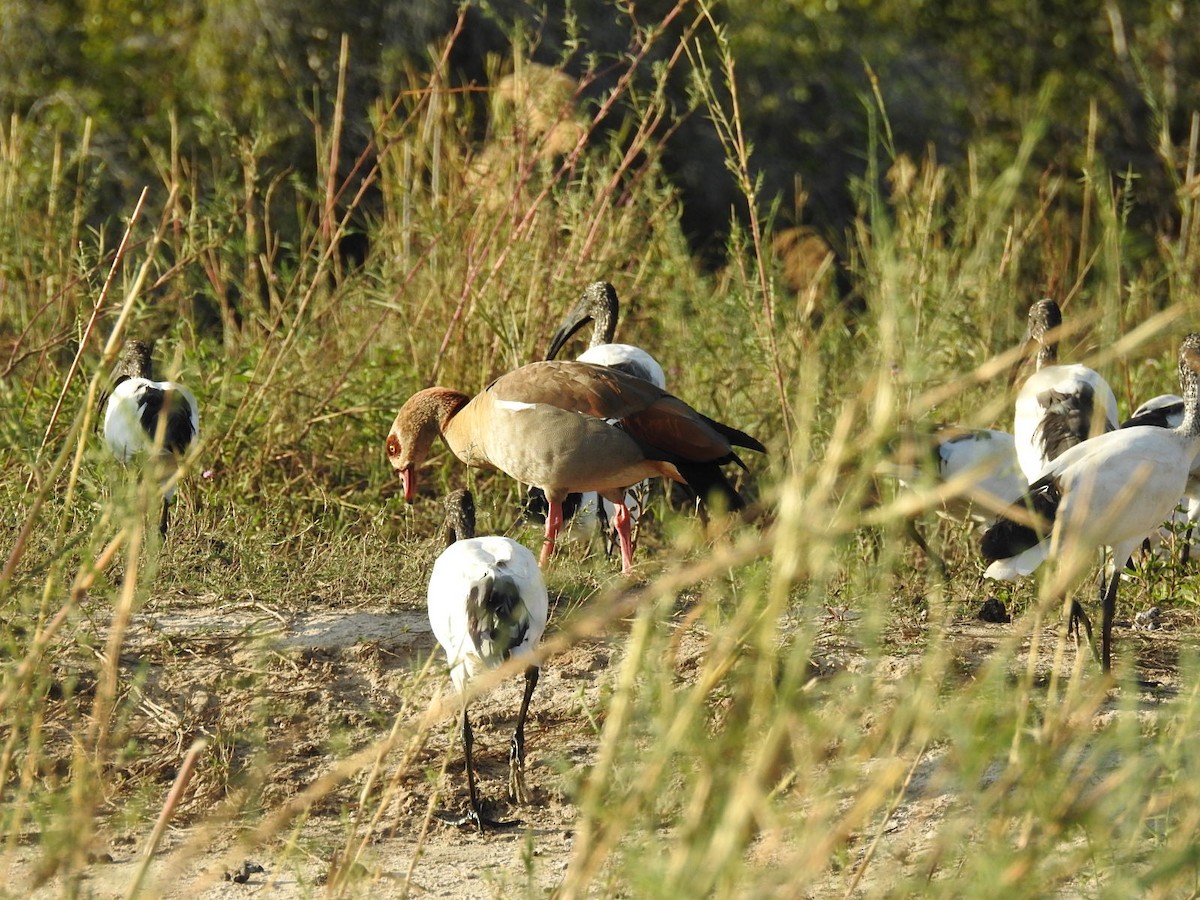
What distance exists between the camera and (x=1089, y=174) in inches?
246

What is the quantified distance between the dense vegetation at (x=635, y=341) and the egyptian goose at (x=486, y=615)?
275 mm

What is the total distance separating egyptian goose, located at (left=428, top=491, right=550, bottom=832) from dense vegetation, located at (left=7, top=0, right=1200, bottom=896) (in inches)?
→ 10.8

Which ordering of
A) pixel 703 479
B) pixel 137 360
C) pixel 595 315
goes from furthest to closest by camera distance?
pixel 595 315 < pixel 137 360 < pixel 703 479

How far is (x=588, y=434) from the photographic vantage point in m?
6.04

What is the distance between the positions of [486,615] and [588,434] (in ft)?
6.09

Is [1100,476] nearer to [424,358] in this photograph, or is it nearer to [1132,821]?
[1132,821]

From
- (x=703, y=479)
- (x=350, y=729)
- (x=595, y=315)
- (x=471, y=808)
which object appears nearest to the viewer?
(x=471, y=808)

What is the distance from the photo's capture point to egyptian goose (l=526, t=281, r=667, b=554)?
270 inches

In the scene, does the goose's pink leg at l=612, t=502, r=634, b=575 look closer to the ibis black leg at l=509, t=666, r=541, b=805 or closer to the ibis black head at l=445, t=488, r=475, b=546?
the ibis black head at l=445, t=488, r=475, b=546

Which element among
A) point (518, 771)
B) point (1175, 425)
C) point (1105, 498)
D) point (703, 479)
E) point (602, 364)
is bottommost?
point (518, 771)

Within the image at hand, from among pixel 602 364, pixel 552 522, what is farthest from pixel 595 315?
A: pixel 552 522

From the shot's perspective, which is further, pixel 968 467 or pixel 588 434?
pixel 588 434

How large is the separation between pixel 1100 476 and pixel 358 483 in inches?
124

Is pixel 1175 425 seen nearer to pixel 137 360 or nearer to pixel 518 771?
pixel 518 771
